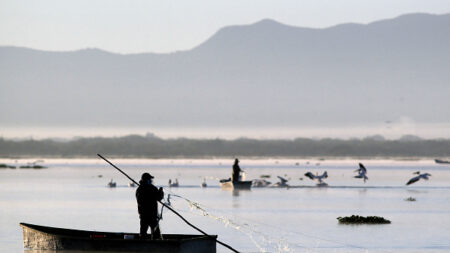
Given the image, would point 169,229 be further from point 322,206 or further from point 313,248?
point 322,206

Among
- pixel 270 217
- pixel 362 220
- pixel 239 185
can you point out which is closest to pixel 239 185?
pixel 239 185

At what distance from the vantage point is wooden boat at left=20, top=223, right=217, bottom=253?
25.3 metres

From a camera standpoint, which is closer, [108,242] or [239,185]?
[108,242]

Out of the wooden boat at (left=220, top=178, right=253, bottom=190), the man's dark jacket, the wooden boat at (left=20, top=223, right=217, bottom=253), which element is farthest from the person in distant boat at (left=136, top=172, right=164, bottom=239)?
the wooden boat at (left=220, top=178, right=253, bottom=190)

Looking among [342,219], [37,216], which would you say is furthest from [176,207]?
[342,219]

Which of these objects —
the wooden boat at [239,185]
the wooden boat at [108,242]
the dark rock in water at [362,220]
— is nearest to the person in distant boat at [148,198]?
the wooden boat at [108,242]

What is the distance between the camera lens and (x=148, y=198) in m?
26.2

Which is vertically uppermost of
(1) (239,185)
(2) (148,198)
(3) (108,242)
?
(1) (239,185)

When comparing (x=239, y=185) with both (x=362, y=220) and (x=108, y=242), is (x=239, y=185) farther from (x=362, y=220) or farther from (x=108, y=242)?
(x=108, y=242)

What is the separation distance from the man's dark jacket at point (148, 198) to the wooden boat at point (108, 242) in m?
0.82

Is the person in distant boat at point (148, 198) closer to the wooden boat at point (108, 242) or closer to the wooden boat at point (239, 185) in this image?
the wooden boat at point (108, 242)

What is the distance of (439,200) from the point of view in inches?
2249

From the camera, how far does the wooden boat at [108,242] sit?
25.3 m

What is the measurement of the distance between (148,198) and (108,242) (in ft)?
5.20
